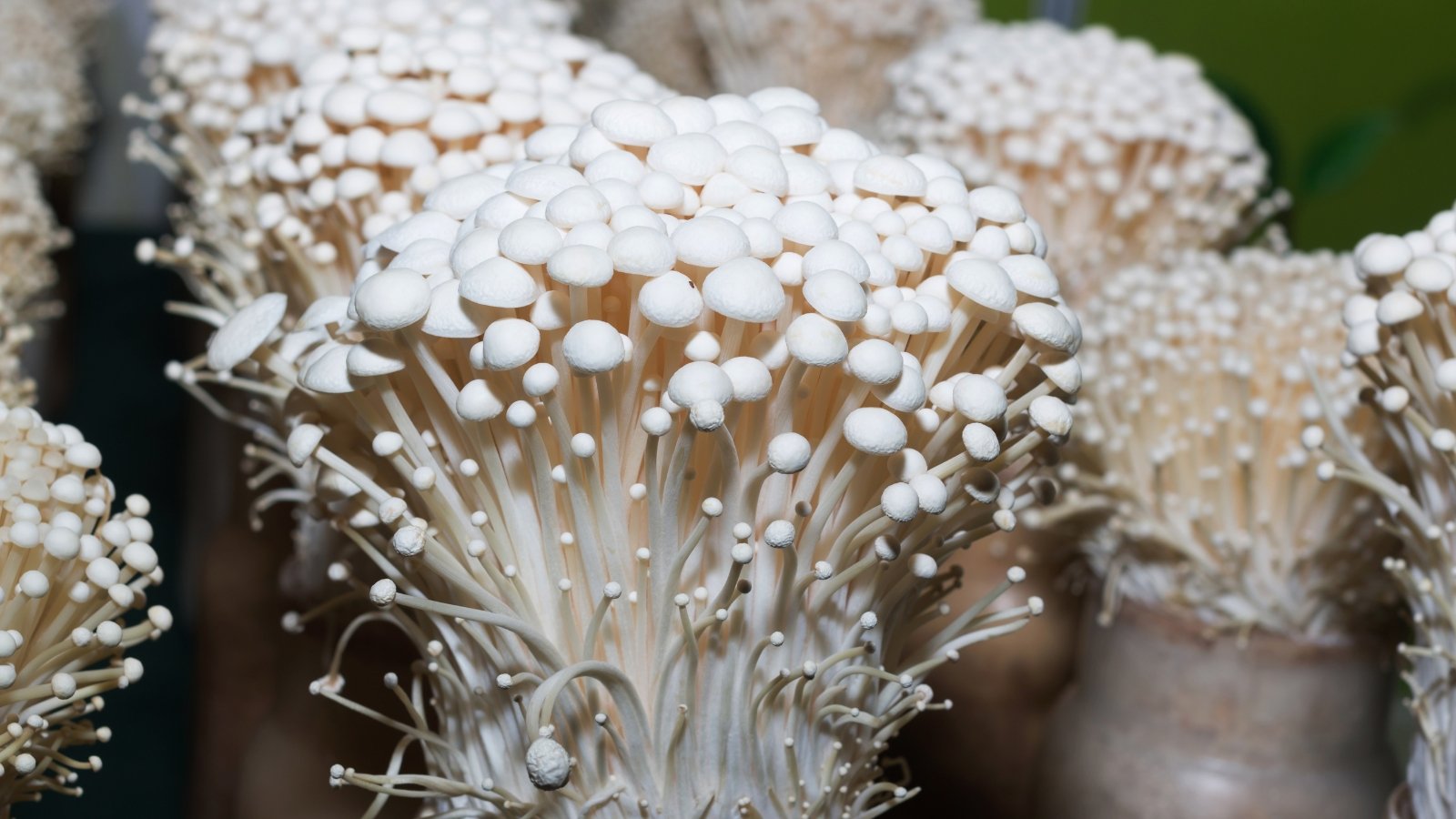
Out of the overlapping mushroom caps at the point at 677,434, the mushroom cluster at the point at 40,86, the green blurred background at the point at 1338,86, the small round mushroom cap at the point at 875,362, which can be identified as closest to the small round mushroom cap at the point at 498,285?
the overlapping mushroom caps at the point at 677,434

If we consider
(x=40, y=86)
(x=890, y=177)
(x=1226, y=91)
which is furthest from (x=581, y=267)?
(x=1226, y=91)

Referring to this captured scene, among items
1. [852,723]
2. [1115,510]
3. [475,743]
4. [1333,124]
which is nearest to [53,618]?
[475,743]

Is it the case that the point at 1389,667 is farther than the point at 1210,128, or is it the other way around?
the point at 1210,128

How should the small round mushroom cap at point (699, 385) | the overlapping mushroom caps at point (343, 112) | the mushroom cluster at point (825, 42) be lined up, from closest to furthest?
the small round mushroom cap at point (699, 385) < the overlapping mushroom caps at point (343, 112) < the mushroom cluster at point (825, 42)

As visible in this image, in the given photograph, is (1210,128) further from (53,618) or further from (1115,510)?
(53,618)

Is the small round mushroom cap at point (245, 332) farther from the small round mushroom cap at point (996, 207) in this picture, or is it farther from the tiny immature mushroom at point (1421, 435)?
the tiny immature mushroom at point (1421, 435)

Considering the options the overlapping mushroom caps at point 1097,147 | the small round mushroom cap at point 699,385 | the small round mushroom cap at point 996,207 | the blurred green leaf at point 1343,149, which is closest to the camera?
the small round mushroom cap at point 699,385
